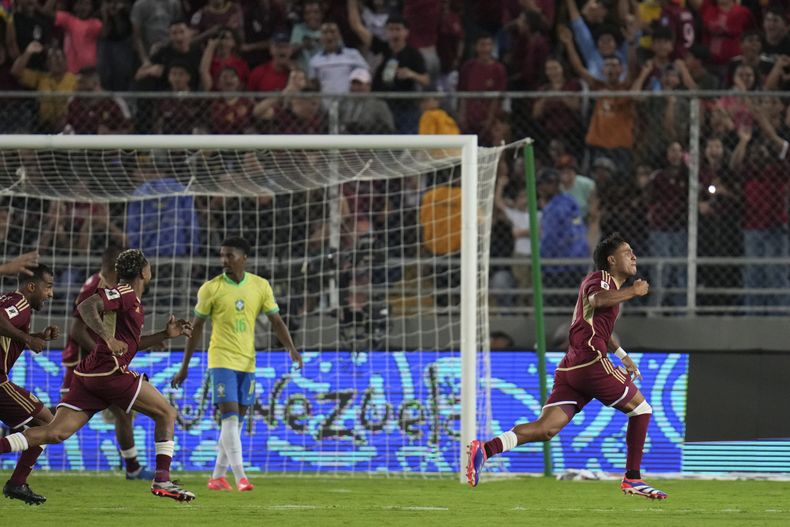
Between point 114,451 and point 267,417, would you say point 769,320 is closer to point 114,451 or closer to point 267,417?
point 267,417

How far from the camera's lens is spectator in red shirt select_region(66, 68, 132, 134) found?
50.0ft

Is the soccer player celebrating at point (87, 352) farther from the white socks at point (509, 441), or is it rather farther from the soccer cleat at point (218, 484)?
the white socks at point (509, 441)

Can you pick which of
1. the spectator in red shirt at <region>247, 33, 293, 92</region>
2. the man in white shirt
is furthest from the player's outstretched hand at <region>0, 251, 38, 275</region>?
the man in white shirt

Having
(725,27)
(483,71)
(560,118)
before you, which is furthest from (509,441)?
(725,27)

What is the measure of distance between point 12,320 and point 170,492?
1.91 m

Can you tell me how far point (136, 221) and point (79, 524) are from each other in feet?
21.8

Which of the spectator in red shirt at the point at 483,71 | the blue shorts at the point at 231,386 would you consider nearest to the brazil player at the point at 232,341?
the blue shorts at the point at 231,386

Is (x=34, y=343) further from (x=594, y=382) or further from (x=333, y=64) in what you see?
(x=333, y=64)

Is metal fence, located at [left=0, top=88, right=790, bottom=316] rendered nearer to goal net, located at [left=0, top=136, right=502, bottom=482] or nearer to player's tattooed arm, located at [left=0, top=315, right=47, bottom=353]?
goal net, located at [left=0, top=136, right=502, bottom=482]

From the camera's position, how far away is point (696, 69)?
16062 mm

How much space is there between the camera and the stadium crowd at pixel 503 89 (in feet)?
47.6

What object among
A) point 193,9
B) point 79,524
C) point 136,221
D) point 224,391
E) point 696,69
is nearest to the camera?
point 79,524

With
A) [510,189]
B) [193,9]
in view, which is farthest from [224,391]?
[193,9]

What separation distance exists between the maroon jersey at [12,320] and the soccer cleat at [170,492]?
170 centimetres
